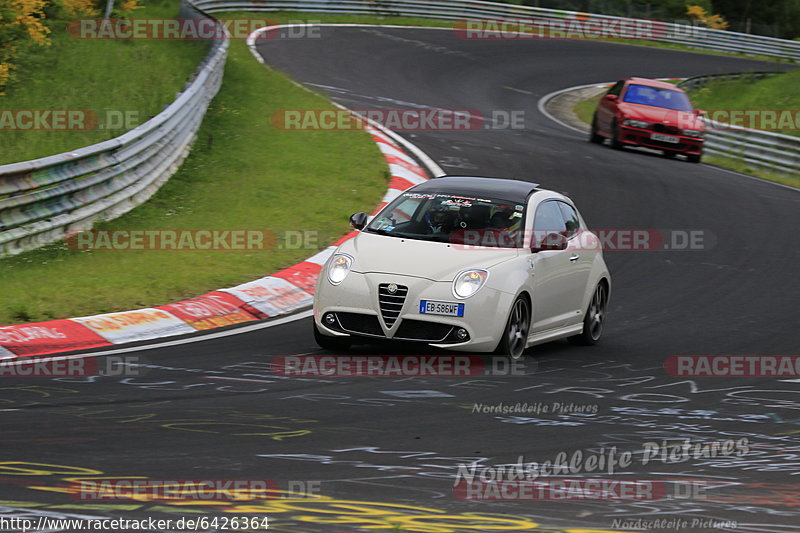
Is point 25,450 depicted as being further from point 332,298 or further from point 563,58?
point 563,58

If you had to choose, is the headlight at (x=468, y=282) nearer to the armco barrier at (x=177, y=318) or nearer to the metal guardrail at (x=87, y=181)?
the armco barrier at (x=177, y=318)

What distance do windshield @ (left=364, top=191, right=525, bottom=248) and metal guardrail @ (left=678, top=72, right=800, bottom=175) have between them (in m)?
15.3

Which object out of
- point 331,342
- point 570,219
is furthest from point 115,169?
point 570,219

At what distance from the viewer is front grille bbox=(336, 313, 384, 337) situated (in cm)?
959

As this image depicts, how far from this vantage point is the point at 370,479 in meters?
6.12

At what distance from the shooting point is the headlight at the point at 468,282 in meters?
9.56

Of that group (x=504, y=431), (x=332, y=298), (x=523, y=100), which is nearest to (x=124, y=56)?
(x=523, y=100)

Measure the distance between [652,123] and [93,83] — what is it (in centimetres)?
1141

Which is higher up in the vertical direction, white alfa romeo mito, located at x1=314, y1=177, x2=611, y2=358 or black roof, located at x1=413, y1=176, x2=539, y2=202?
black roof, located at x1=413, y1=176, x2=539, y2=202
